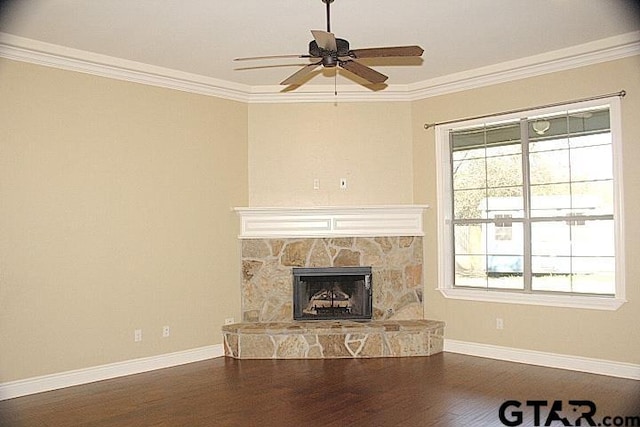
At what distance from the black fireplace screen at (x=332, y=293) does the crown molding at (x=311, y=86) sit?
196 cm

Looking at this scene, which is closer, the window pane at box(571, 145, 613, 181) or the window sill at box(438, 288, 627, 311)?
the window sill at box(438, 288, 627, 311)

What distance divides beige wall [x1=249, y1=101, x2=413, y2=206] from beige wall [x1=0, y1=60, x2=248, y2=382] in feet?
0.82

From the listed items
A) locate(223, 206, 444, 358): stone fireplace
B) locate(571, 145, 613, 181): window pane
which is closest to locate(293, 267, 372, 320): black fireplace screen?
locate(223, 206, 444, 358): stone fireplace

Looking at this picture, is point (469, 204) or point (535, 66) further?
point (469, 204)

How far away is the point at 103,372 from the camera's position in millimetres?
5562

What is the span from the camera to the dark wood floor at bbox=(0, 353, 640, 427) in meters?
4.24

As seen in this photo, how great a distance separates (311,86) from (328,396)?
3465 millimetres

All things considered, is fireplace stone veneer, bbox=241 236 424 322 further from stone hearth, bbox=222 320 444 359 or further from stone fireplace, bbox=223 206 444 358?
stone hearth, bbox=222 320 444 359

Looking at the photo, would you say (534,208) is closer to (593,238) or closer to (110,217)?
(593,238)

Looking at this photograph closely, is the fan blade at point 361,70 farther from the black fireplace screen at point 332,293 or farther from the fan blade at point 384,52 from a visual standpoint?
the black fireplace screen at point 332,293

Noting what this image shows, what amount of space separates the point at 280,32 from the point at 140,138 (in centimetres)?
183

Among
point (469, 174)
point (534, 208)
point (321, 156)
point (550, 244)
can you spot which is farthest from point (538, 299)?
point (321, 156)

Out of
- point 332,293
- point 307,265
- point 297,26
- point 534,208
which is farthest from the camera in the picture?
point 332,293

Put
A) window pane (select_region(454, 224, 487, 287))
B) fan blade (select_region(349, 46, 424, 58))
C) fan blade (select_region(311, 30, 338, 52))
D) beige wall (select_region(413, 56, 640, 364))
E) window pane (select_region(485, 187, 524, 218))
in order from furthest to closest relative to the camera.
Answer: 1. window pane (select_region(454, 224, 487, 287))
2. window pane (select_region(485, 187, 524, 218))
3. beige wall (select_region(413, 56, 640, 364))
4. fan blade (select_region(349, 46, 424, 58))
5. fan blade (select_region(311, 30, 338, 52))
